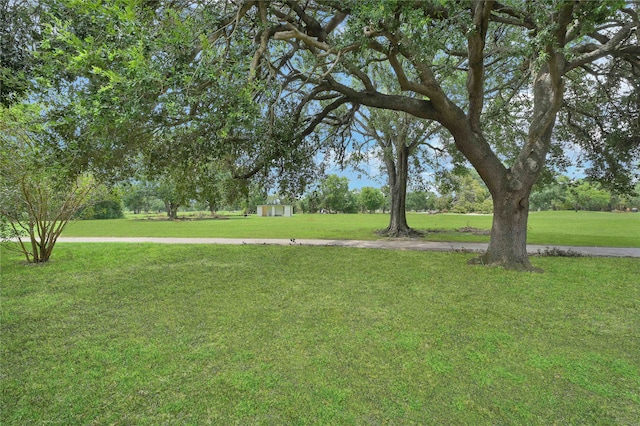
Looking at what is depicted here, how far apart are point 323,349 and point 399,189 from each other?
657 inches

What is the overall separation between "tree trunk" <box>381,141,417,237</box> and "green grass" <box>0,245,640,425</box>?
11.3m

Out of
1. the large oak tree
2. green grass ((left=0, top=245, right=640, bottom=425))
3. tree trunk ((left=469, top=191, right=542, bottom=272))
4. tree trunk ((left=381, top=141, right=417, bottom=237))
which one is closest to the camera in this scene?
green grass ((left=0, top=245, right=640, bottom=425))

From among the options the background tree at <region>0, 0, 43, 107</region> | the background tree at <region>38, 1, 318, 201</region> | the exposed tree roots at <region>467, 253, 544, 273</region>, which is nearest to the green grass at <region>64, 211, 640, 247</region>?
the exposed tree roots at <region>467, 253, 544, 273</region>

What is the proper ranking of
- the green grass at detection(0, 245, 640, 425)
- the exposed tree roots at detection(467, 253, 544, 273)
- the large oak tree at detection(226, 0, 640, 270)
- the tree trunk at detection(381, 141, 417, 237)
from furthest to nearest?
the tree trunk at detection(381, 141, 417, 237) → the exposed tree roots at detection(467, 253, 544, 273) → the large oak tree at detection(226, 0, 640, 270) → the green grass at detection(0, 245, 640, 425)

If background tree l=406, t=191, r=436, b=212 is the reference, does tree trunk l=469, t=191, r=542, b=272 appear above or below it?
below

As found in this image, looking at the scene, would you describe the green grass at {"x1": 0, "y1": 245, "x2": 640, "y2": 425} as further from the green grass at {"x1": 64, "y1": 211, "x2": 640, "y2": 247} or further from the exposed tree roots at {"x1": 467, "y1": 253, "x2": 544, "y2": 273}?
the green grass at {"x1": 64, "y1": 211, "x2": 640, "y2": 247}

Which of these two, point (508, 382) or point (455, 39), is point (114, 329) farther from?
point (455, 39)

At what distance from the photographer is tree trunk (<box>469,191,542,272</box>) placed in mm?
8359

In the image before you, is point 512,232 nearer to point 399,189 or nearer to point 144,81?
point 144,81

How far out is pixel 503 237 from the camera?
8.57 metres

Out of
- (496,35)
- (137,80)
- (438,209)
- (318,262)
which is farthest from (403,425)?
(438,209)

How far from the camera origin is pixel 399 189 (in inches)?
767

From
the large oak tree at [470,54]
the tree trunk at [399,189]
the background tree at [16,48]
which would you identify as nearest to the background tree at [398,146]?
the tree trunk at [399,189]

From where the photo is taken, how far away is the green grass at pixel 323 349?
268cm
